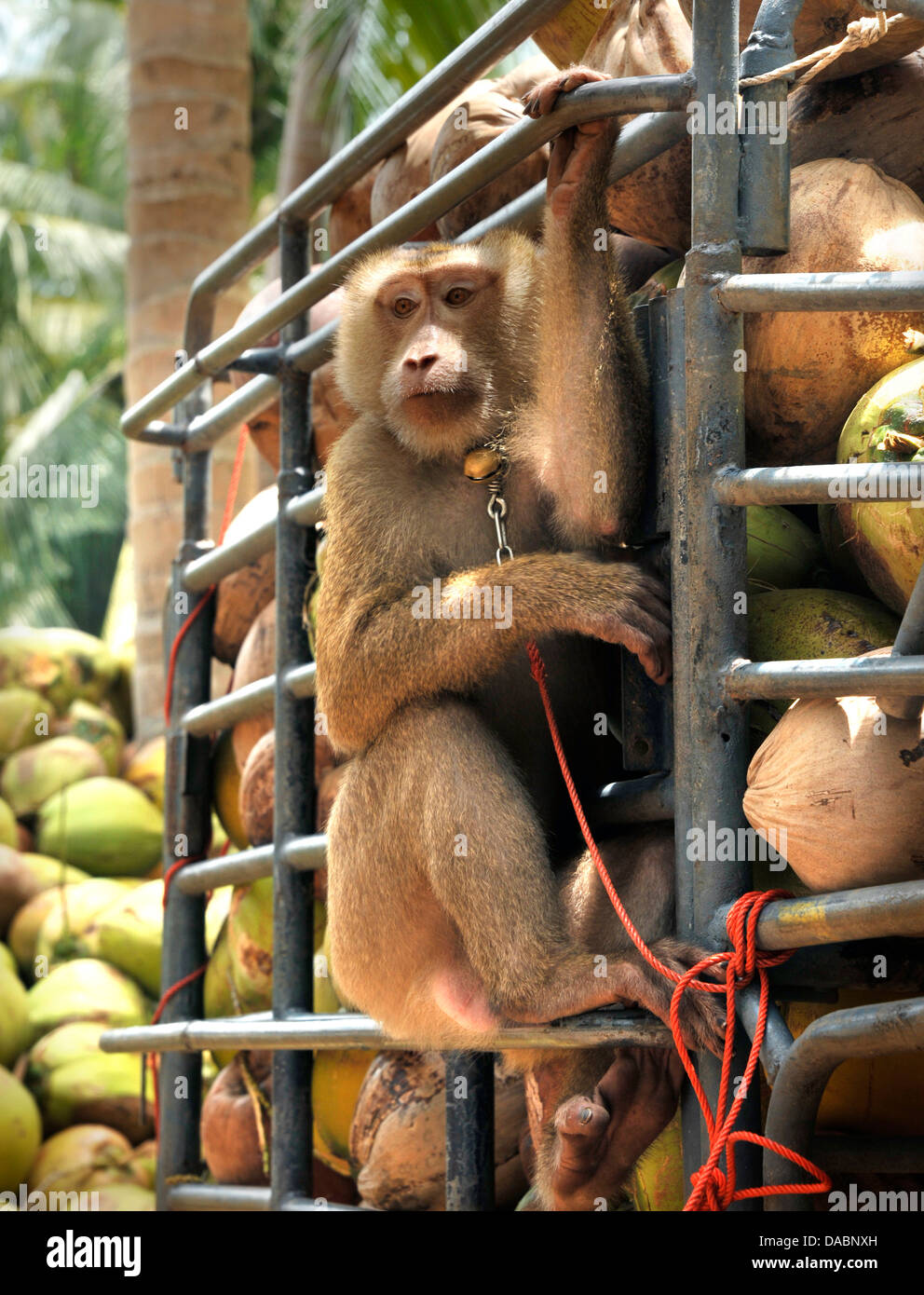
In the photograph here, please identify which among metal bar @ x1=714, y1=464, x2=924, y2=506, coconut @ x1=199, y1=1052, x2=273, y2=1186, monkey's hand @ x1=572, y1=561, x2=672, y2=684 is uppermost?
metal bar @ x1=714, y1=464, x2=924, y2=506

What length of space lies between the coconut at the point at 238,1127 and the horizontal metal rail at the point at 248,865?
1.75 ft

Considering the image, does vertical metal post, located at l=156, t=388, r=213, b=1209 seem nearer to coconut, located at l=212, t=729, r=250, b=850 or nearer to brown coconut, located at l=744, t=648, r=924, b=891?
coconut, located at l=212, t=729, r=250, b=850

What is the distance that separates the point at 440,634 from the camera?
297 centimetres

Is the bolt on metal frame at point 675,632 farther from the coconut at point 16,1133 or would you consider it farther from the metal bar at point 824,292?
the coconut at point 16,1133

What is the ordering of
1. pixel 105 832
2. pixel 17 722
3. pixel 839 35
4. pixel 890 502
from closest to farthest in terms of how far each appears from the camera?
pixel 890 502 < pixel 839 35 < pixel 105 832 < pixel 17 722

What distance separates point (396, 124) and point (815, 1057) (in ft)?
7.24

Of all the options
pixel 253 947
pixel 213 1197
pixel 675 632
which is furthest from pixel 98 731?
pixel 675 632

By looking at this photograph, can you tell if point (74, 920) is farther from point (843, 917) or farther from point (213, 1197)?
point (843, 917)

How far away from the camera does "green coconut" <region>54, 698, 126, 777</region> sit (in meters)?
8.66

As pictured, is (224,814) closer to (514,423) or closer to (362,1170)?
(362,1170)

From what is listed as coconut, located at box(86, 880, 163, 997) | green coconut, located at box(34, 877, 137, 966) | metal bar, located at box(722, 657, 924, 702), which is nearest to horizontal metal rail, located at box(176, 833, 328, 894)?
metal bar, located at box(722, 657, 924, 702)

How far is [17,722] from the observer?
856 cm

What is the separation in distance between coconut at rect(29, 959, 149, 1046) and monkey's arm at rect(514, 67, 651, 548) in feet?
13.5

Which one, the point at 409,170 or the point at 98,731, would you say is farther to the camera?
the point at 98,731
